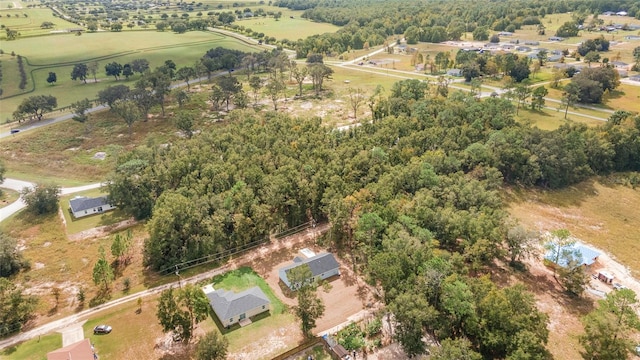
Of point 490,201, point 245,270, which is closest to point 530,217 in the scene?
point 490,201

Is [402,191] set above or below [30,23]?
below

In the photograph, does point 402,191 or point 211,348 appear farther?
point 402,191

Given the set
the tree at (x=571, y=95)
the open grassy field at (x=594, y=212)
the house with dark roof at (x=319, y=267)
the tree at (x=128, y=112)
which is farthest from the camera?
the tree at (x=571, y=95)

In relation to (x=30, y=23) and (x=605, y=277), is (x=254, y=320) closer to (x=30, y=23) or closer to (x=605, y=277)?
(x=605, y=277)

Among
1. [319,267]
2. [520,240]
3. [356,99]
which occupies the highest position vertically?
[356,99]

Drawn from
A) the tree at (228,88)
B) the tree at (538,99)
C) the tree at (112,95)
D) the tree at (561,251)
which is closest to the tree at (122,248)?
the tree at (561,251)

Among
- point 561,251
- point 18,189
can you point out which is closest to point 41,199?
point 18,189

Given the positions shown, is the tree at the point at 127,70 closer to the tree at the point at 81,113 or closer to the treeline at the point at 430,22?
the tree at the point at 81,113
